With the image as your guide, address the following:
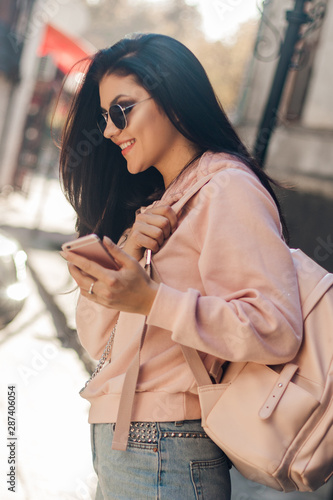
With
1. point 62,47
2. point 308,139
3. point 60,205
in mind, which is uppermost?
point 62,47

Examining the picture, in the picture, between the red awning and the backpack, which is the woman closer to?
the backpack

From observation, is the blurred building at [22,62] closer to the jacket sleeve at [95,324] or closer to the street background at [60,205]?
the street background at [60,205]

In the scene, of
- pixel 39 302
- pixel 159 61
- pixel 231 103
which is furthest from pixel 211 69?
pixel 159 61

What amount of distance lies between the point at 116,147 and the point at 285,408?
122 cm

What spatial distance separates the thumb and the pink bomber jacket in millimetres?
108

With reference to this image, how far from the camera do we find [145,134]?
1.97 meters

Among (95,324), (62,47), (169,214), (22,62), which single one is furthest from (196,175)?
(22,62)

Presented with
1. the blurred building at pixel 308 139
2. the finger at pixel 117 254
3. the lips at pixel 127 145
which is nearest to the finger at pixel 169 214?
the finger at pixel 117 254

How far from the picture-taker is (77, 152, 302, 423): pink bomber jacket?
1.53 meters

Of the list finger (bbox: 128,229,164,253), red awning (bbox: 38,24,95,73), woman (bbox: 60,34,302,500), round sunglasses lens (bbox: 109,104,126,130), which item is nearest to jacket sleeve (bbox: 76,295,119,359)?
woman (bbox: 60,34,302,500)

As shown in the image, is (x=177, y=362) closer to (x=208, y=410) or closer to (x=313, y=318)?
(x=208, y=410)

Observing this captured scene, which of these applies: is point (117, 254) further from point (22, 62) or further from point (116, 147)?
point (22, 62)

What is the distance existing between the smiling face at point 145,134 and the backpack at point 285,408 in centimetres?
61

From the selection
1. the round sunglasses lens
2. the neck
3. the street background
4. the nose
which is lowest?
the street background
